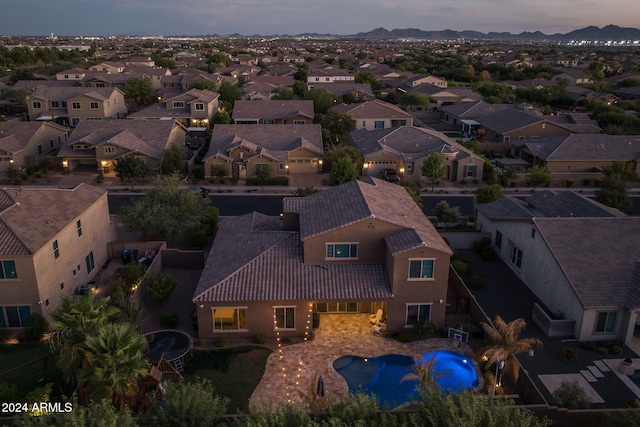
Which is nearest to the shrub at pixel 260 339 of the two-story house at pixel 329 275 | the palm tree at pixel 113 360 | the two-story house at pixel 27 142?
the two-story house at pixel 329 275

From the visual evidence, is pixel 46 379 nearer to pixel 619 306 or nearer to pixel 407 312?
pixel 407 312

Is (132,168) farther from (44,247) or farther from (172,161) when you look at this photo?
(44,247)

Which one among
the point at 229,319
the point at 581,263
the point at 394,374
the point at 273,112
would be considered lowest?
the point at 394,374

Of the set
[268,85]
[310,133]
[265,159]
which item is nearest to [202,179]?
[265,159]

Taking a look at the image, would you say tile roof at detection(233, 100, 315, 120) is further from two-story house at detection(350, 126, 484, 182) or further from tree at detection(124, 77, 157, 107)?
tree at detection(124, 77, 157, 107)

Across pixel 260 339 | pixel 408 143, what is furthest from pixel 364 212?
pixel 408 143

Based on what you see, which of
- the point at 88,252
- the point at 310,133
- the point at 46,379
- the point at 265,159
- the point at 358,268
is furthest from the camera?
the point at 310,133

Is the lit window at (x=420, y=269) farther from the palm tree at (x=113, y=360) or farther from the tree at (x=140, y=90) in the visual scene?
the tree at (x=140, y=90)
